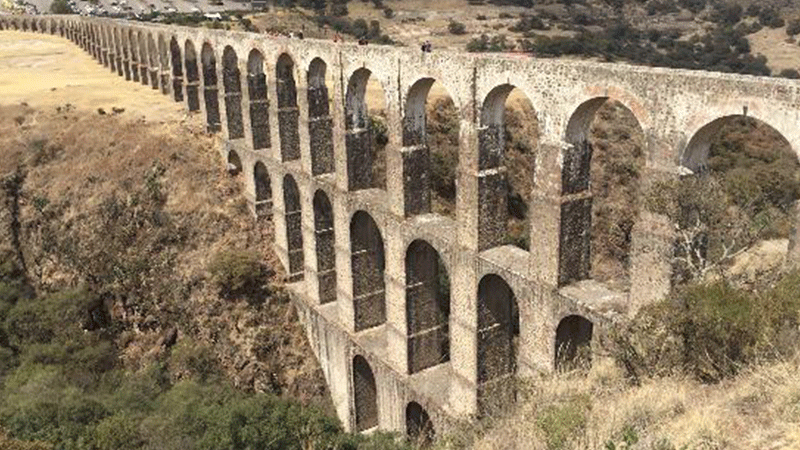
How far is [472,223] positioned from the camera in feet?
68.8

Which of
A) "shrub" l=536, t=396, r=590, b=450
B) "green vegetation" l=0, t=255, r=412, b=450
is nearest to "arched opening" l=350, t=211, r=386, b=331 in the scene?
"green vegetation" l=0, t=255, r=412, b=450

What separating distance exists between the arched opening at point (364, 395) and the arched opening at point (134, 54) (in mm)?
37159

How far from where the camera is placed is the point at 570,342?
19406 millimetres

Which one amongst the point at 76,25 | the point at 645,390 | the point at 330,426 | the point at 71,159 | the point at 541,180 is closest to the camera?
the point at 645,390

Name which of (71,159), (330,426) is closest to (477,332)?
(330,426)

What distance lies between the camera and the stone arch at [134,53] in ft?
181

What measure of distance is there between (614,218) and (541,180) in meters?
25.2

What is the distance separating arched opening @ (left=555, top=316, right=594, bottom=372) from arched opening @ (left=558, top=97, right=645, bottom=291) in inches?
46.8

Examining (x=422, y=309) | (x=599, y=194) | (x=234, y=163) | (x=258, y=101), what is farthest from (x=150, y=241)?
(x=599, y=194)

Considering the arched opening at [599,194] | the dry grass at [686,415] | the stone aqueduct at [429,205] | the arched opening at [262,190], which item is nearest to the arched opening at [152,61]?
the stone aqueduct at [429,205]

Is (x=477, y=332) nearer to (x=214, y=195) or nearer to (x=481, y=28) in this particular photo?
(x=214, y=195)

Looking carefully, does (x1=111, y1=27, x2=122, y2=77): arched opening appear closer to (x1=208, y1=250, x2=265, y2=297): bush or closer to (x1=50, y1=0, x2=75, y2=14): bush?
(x1=208, y1=250, x2=265, y2=297): bush

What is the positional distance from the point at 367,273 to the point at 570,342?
423 inches

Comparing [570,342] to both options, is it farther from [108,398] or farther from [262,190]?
[262,190]
